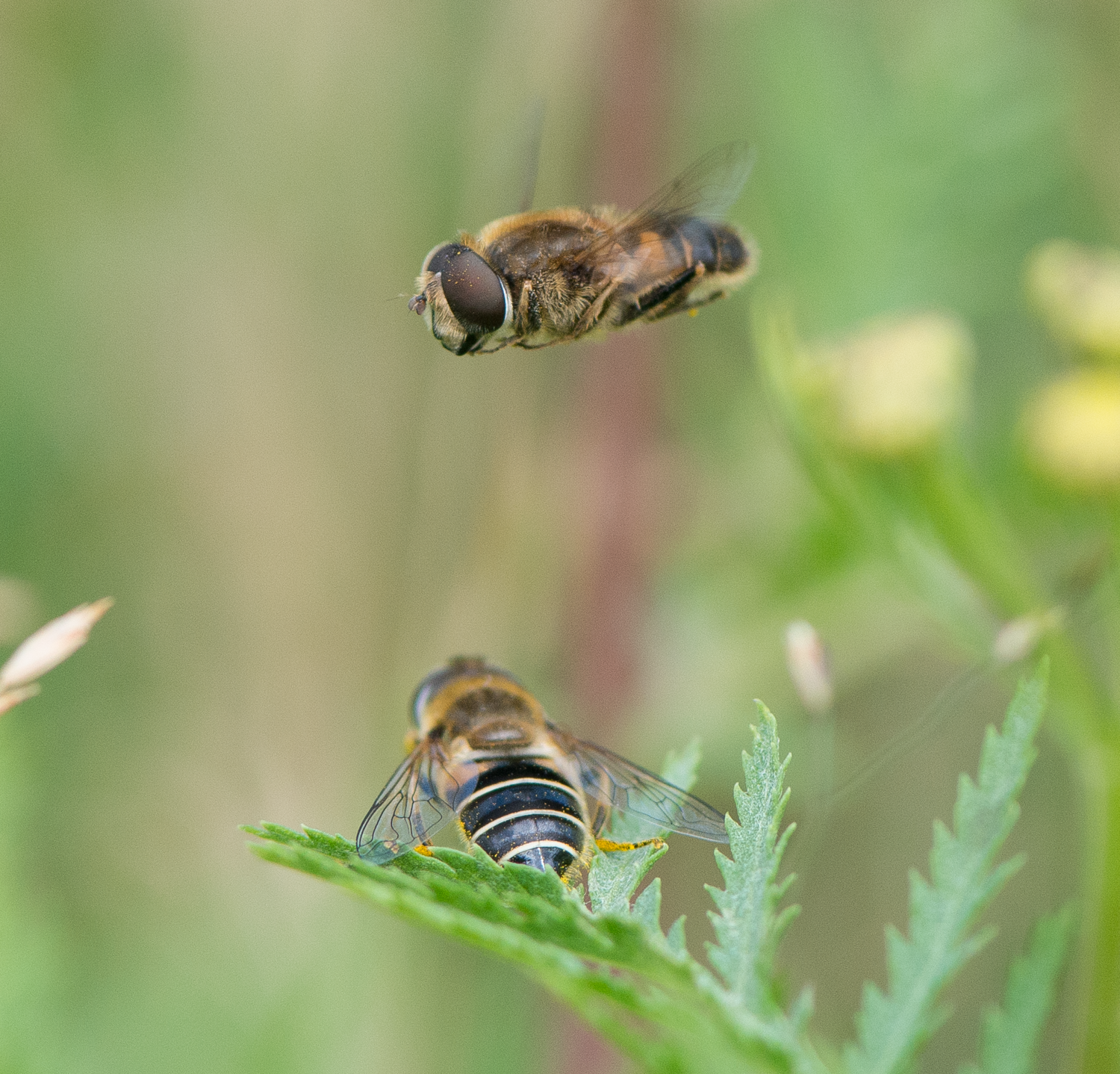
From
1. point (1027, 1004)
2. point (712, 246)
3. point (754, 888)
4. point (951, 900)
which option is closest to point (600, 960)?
point (754, 888)

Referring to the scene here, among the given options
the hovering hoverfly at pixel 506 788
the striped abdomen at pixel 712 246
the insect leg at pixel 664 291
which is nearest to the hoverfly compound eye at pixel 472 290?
the insect leg at pixel 664 291

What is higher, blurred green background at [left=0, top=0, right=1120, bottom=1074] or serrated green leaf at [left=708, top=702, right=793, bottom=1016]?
blurred green background at [left=0, top=0, right=1120, bottom=1074]

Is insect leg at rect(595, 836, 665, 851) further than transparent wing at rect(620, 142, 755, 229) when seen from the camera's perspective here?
No

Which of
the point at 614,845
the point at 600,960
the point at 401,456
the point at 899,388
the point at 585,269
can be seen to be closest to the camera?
the point at 600,960

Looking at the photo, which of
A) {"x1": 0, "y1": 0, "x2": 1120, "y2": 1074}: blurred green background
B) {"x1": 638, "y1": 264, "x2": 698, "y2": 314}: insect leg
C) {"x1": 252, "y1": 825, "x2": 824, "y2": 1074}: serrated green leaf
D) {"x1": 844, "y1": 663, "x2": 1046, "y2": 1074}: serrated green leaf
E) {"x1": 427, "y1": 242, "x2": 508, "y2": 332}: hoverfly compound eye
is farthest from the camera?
{"x1": 0, "y1": 0, "x2": 1120, "y2": 1074}: blurred green background

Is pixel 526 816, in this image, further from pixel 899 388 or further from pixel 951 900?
pixel 899 388

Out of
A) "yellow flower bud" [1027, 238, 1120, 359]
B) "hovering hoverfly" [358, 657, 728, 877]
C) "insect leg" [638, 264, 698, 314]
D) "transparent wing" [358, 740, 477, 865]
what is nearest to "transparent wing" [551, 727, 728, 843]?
"hovering hoverfly" [358, 657, 728, 877]

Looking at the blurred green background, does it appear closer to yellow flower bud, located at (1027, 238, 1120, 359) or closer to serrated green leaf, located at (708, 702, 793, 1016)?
yellow flower bud, located at (1027, 238, 1120, 359)

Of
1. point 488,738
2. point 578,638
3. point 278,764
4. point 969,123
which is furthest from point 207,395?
point 488,738
